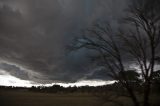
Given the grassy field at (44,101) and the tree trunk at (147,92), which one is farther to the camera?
the grassy field at (44,101)

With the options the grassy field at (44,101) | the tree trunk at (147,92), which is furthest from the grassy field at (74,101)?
the tree trunk at (147,92)

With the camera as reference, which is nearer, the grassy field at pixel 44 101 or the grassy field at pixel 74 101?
the grassy field at pixel 74 101

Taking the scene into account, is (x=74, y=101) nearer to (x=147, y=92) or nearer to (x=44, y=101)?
(x=44, y=101)

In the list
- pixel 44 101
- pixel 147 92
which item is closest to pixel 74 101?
pixel 44 101

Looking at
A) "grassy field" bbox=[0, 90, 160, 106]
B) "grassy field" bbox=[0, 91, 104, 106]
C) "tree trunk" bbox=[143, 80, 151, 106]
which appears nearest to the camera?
"tree trunk" bbox=[143, 80, 151, 106]

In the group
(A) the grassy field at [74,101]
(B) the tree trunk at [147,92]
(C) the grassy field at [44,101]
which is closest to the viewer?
(B) the tree trunk at [147,92]

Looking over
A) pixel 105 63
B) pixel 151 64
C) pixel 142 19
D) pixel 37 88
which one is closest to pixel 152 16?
pixel 142 19

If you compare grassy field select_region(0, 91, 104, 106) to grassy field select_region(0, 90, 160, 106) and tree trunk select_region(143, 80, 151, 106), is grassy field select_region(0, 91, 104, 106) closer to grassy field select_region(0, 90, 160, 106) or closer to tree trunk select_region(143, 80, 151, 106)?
grassy field select_region(0, 90, 160, 106)

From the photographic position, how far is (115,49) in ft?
66.5

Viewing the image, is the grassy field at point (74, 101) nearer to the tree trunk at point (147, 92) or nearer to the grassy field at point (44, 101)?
the grassy field at point (44, 101)

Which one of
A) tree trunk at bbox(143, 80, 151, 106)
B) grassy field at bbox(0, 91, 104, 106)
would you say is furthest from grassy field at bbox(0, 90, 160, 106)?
tree trunk at bbox(143, 80, 151, 106)

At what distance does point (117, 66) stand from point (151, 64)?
2581 millimetres

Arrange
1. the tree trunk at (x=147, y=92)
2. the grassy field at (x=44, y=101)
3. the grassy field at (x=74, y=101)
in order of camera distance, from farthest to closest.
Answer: the grassy field at (x=44, y=101) → the grassy field at (x=74, y=101) → the tree trunk at (x=147, y=92)

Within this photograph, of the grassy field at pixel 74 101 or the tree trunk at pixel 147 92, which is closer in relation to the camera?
the tree trunk at pixel 147 92
